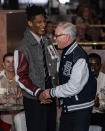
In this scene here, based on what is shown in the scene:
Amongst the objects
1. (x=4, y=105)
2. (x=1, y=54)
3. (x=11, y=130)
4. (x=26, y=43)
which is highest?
(x=26, y=43)

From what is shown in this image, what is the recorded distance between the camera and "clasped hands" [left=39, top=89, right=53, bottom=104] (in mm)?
5005

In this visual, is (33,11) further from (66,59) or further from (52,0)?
(52,0)

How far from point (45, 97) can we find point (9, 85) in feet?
4.45

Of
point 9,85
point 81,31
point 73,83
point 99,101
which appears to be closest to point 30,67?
point 73,83

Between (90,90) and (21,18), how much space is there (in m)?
2.42

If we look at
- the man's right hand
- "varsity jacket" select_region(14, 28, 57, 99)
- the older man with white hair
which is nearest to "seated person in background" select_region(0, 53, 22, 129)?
"varsity jacket" select_region(14, 28, 57, 99)

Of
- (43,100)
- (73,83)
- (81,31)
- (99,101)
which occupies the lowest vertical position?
(99,101)

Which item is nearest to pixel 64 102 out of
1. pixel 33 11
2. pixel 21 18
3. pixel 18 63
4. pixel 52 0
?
pixel 18 63

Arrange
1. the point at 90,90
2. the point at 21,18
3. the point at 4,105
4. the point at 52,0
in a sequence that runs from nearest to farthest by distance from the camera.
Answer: the point at 90,90 < the point at 4,105 < the point at 21,18 < the point at 52,0

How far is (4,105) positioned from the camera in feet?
19.7

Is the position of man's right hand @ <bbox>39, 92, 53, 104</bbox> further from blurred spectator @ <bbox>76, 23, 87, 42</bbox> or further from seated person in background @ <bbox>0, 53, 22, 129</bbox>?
blurred spectator @ <bbox>76, 23, 87, 42</bbox>

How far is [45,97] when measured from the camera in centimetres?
505

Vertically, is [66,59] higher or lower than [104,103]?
higher

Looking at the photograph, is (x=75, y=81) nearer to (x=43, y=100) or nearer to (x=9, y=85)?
(x=43, y=100)
